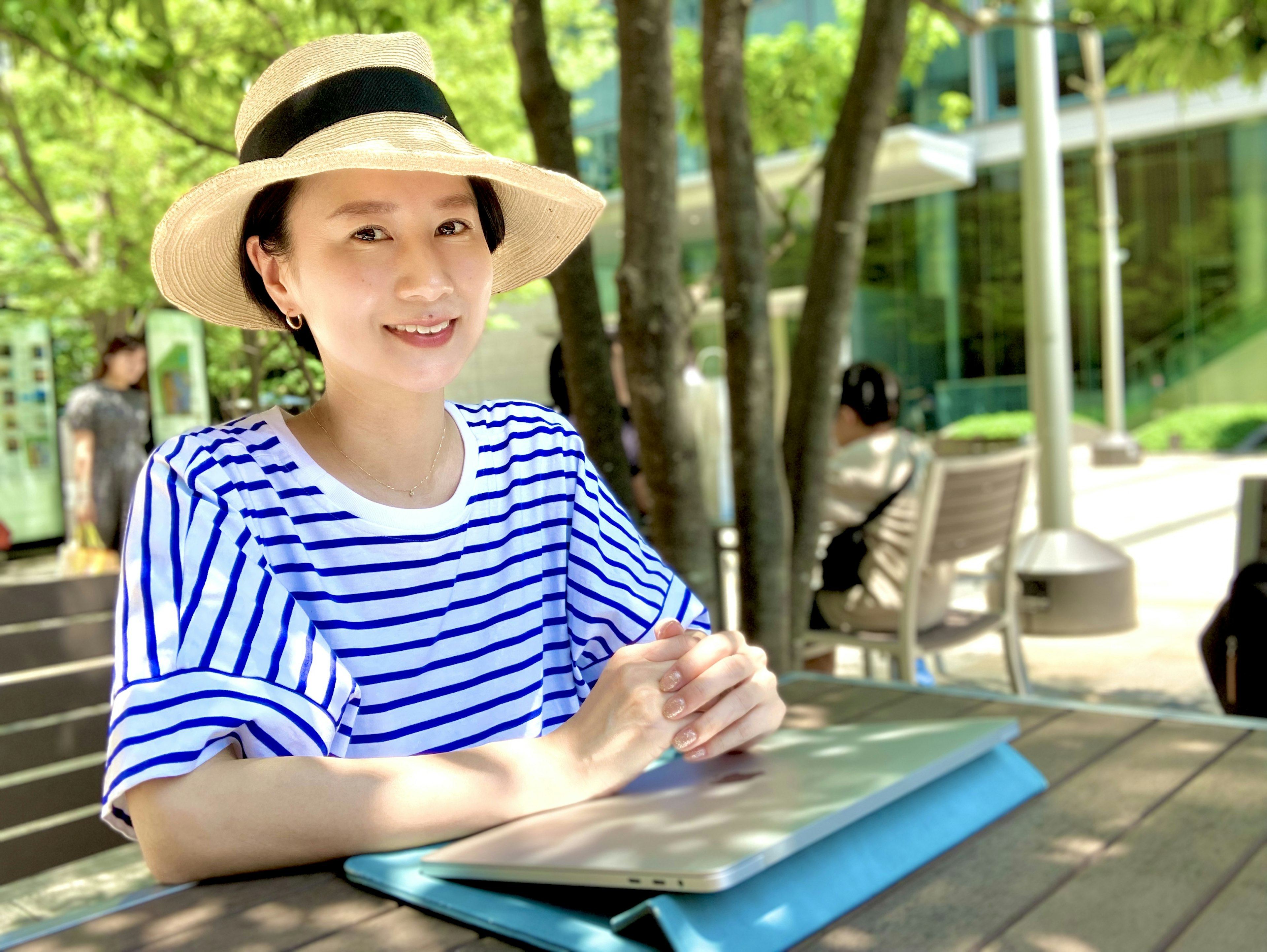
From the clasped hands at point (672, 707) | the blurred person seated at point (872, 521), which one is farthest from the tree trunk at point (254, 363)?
the blurred person seated at point (872, 521)

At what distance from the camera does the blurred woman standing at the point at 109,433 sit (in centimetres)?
673

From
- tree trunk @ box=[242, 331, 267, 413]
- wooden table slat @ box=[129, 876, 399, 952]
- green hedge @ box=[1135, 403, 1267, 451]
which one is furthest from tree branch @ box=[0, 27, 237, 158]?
green hedge @ box=[1135, 403, 1267, 451]

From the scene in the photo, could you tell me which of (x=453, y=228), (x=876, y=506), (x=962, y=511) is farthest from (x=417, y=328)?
(x=876, y=506)

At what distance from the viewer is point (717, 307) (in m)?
9.77

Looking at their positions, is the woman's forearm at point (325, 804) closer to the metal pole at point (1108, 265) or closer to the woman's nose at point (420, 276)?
the woman's nose at point (420, 276)

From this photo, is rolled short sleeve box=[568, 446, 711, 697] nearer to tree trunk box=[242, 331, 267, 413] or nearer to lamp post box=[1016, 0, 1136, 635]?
tree trunk box=[242, 331, 267, 413]

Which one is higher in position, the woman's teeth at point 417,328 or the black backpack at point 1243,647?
the woman's teeth at point 417,328

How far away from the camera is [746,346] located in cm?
349

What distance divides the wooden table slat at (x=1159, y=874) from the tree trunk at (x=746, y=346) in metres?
2.05

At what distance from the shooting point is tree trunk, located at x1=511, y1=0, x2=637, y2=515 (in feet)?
10.4

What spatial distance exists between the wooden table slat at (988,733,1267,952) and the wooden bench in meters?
2.24

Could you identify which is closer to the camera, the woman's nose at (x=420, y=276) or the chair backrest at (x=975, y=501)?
the woman's nose at (x=420, y=276)

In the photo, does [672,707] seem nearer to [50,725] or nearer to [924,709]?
[924,709]

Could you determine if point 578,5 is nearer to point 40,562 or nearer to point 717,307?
point 717,307
